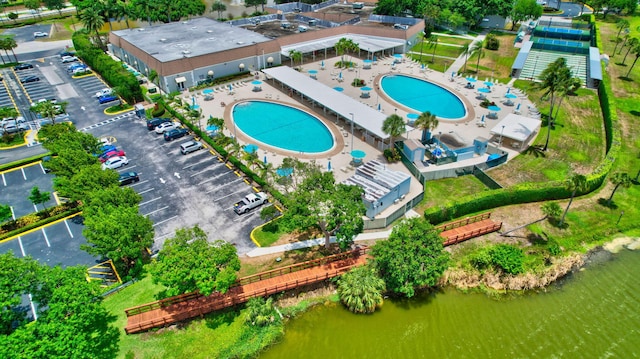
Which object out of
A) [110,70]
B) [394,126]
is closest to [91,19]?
[110,70]

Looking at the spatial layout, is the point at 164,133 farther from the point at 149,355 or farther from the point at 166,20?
the point at 166,20

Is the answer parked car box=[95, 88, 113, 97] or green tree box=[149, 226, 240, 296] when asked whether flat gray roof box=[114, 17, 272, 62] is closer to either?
parked car box=[95, 88, 113, 97]

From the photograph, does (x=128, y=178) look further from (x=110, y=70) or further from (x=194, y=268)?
(x=110, y=70)

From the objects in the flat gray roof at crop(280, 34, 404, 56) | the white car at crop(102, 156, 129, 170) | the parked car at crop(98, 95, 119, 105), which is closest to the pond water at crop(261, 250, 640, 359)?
the white car at crop(102, 156, 129, 170)

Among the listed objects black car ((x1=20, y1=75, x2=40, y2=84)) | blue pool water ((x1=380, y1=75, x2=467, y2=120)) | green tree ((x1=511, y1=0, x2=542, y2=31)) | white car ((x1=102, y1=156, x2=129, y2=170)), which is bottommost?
white car ((x1=102, y1=156, x2=129, y2=170))

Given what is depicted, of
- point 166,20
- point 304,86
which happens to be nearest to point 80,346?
point 304,86
